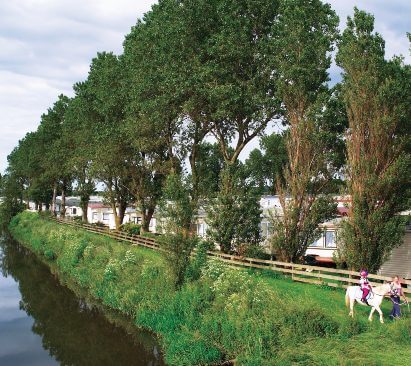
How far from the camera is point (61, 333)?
2217 cm

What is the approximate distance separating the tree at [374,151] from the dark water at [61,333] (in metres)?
11.2

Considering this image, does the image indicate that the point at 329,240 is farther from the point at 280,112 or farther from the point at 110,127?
the point at 110,127

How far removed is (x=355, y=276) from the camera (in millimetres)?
22000

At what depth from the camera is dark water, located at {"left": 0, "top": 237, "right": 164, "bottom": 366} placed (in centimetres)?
1877

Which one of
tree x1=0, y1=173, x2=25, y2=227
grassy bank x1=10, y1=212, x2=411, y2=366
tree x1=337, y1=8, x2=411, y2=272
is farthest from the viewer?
tree x1=0, y1=173, x2=25, y2=227

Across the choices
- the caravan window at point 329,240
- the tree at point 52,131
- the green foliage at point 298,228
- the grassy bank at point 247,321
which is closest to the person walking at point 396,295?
the grassy bank at point 247,321

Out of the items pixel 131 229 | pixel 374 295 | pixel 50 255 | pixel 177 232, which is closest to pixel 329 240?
pixel 177 232

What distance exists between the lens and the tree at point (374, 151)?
22125mm

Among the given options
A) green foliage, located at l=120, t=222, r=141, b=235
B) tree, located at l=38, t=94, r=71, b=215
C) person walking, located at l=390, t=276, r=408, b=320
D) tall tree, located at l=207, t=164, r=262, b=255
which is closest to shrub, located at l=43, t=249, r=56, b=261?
green foliage, located at l=120, t=222, r=141, b=235

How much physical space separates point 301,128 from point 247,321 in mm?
15572

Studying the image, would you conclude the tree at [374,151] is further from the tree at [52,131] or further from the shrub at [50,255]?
the tree at [52,131]

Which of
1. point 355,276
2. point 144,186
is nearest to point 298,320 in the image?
point 355,276

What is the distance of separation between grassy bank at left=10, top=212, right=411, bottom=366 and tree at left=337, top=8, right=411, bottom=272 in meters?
3.11

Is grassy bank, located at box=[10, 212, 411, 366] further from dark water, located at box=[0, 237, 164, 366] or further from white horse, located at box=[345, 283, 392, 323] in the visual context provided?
dark water, located at box=[0, 237, 164, 366]
